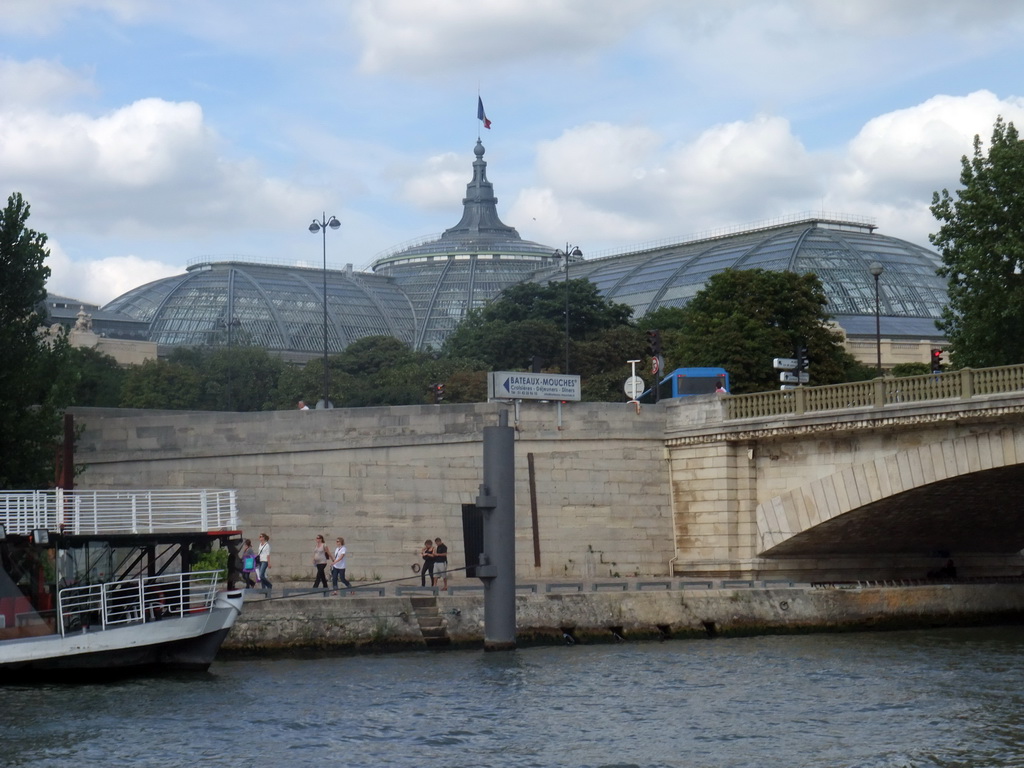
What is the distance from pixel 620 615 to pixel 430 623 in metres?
4.50

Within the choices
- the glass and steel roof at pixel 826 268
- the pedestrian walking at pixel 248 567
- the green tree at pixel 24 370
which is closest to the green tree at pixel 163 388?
the glass and steel roof at pixel 826 268

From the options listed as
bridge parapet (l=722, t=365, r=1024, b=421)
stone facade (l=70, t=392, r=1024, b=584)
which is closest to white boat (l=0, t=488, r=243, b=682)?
stone facade (l=70, t=392, r=1024, b=584)

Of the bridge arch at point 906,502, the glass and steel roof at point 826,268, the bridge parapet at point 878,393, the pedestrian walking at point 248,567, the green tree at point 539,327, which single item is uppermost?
the glass and steel roof at point 826,268

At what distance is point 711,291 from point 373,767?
50.7 meters

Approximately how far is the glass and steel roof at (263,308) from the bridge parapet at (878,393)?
9667 centimetres

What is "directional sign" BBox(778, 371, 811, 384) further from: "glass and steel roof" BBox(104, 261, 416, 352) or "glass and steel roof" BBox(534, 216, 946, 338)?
"glass and steel roof" BBox(104, 261, 416, 352)

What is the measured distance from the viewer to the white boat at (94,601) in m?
30.9

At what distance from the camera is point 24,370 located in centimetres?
4184

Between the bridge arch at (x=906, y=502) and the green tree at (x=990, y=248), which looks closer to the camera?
the bridge arch at (x=906, y=502)

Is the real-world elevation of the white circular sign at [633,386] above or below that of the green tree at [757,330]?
below

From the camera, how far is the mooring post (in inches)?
1321

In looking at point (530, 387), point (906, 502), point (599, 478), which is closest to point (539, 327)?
point (599, 478)

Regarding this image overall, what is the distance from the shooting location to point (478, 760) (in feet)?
81.5

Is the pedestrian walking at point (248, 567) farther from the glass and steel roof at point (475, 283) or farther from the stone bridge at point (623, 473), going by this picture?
the glass and steel roof at point (475, 283)
